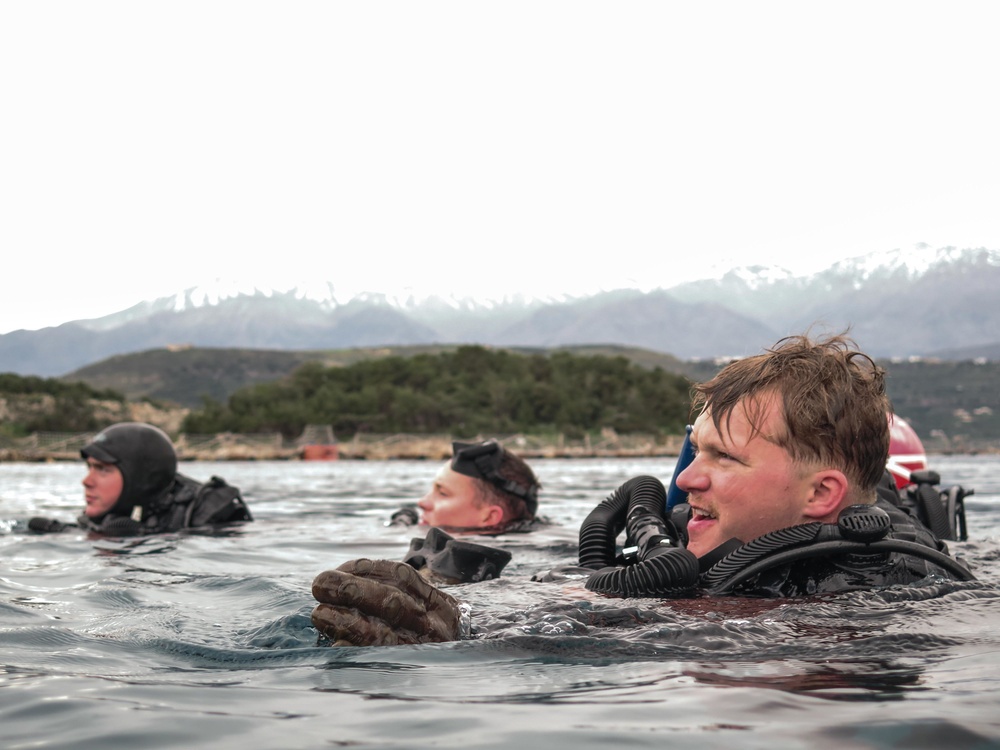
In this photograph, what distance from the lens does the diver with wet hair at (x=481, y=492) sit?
A: 7.55 metres

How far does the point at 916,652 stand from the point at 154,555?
17.0ft

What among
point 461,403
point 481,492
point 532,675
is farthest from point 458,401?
point 532,675

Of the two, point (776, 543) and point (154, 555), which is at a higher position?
point (776, 543)

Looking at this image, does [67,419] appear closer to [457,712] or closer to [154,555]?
[154,555]

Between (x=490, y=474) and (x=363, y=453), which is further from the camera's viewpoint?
(x=363, y=453)

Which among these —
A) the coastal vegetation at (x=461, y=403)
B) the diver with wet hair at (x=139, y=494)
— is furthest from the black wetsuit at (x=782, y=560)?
the coastal vegetation at (x=461, y=403)

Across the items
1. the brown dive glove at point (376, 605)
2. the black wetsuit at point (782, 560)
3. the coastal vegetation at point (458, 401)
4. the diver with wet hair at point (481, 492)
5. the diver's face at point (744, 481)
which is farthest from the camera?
the coastal vegetation at point (458, 401)

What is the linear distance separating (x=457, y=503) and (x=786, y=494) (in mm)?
4254

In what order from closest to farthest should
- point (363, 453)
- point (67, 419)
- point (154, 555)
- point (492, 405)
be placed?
point (154, 555) < point (363, 453) < point (67, 419) < point (492, 405)

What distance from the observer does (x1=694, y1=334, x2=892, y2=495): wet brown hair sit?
345 centimetres

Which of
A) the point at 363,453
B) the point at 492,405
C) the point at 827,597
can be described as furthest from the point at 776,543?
the point at 492,405

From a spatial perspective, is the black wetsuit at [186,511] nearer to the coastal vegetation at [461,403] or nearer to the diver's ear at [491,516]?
the diver's ear at [491,516]

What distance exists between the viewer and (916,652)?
307cm

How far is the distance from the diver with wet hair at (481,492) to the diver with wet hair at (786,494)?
149 inches
